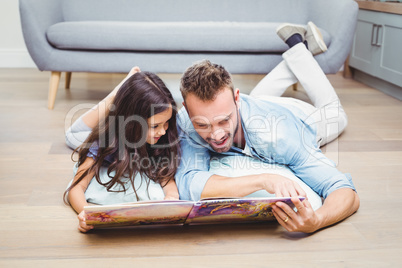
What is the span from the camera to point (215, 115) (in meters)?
1.41

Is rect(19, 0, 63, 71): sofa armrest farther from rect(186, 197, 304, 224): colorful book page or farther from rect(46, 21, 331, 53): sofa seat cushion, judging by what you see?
rect(186, 197, 304, 224): colorful book page

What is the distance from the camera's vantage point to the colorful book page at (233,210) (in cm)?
122

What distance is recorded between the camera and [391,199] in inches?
63.2

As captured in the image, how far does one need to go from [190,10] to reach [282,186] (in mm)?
2312

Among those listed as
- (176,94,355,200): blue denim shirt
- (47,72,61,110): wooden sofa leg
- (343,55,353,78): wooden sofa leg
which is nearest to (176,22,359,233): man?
(176,94,355,200): blue denim shirt

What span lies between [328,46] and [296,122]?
131 cm

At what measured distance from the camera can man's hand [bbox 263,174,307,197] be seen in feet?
4.18

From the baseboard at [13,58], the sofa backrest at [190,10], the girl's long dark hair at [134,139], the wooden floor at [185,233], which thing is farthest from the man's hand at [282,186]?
the baseboard at [13,58]

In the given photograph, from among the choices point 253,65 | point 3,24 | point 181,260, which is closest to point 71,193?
point 181,260

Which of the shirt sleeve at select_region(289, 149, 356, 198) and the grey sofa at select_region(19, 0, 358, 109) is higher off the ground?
the grey sofa at select_region(19, 0, 358, 109)

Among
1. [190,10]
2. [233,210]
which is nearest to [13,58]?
[190,10]

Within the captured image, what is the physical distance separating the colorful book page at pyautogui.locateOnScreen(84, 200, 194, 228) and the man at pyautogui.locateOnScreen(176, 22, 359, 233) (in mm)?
201

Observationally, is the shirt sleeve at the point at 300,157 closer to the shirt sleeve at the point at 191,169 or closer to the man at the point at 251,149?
the man at the point at 251,149

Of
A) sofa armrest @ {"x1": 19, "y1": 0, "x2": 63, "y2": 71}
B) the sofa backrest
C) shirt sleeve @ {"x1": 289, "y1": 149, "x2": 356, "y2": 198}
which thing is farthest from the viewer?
the sofa backrest
